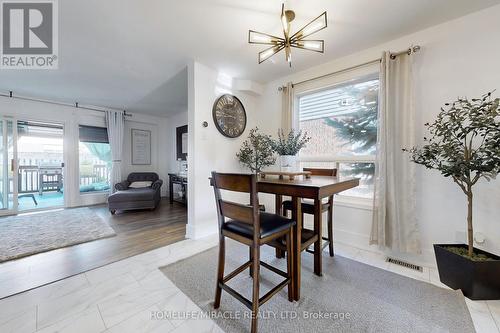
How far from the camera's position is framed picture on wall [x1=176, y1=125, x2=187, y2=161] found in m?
5.38

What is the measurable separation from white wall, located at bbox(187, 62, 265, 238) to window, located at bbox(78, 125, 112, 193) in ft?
12.0

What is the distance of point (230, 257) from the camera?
2.22 metres

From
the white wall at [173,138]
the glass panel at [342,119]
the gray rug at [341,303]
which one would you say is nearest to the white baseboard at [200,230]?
the gray rug at [341,303]

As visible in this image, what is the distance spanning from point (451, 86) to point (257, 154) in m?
2.33

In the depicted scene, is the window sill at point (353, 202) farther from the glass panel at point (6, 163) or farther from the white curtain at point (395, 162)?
the glass panel at point (6, 163)

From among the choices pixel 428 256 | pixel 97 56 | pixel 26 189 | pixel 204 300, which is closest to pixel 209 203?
pixel 204 300

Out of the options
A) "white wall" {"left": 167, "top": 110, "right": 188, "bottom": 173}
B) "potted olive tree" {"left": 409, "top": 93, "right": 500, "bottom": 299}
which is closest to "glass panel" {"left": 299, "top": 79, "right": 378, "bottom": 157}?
"potted olive tree" {"left": 409, "top": 93, "right": 500, "bottom": 299}

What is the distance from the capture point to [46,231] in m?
2.95

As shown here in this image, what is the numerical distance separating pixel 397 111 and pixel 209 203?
2.63 metres

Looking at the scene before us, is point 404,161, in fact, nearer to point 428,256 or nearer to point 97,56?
point 428,256

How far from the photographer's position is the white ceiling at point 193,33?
1779 mm

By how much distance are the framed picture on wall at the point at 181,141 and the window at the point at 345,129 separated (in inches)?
136

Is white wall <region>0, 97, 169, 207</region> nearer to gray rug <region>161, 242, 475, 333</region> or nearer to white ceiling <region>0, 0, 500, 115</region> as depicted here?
white ceiling <region>0, 0, 500, 115</region>

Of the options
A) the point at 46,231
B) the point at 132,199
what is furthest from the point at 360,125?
the point at 46,231
